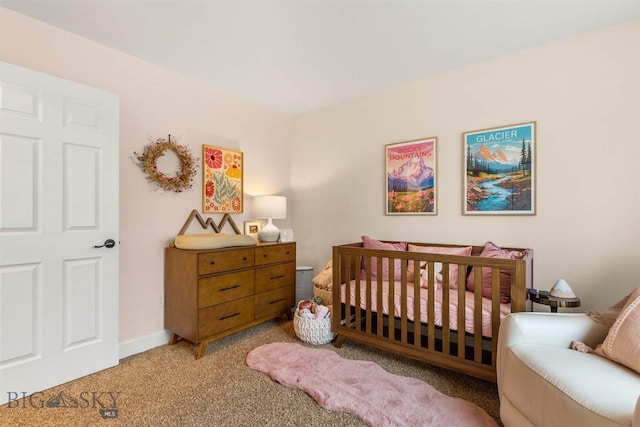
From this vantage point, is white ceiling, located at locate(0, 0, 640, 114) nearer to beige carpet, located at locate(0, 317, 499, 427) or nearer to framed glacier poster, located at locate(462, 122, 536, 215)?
framed glacier poster, located at locate(462, 122, 536, 215)

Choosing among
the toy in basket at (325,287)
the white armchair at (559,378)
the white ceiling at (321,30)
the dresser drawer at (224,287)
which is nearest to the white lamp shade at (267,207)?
the dresser drawer at (224,287)

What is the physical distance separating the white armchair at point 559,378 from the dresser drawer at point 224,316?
6.16 feet

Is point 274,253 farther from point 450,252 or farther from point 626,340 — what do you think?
point 626,340

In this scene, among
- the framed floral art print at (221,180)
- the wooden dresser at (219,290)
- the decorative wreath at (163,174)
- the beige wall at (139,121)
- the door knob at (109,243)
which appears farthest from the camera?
the framed floral art print at (221,180)

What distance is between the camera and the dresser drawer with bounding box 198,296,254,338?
2.29 m

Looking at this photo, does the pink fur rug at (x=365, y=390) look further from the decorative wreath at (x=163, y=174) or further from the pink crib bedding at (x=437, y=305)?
the decorative wreath at (x=163, y=174)

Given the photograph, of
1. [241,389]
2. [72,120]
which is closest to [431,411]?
[241,389]

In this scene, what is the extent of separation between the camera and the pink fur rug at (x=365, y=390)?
1.55 meters

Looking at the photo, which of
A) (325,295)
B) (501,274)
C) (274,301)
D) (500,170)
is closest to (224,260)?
(274,301)

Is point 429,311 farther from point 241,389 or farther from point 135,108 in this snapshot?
point 135,108

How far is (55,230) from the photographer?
190cm

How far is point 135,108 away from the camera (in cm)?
241

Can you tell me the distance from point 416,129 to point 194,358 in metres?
2.72

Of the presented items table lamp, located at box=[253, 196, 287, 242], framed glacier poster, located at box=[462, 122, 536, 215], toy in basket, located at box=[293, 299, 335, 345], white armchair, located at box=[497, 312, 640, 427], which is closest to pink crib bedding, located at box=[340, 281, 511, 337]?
toy in basket, located at box=[293, 299, 335, 345]
